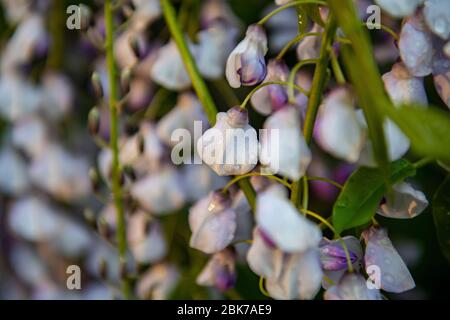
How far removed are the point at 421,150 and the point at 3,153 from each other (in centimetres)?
82

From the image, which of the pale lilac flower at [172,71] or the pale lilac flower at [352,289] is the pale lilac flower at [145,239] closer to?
the pale lilac flower at [172,71]

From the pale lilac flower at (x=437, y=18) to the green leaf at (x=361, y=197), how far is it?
0.30 ft

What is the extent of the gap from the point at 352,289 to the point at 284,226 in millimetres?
83

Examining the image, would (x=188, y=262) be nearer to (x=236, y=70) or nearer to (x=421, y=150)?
(x=236, y=70)

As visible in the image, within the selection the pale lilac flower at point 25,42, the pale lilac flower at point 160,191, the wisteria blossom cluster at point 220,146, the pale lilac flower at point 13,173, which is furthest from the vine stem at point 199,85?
the pale lilac flower at point 13,173

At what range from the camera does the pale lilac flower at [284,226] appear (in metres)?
0.52

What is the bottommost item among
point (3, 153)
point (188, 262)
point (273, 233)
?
point (188, 262)

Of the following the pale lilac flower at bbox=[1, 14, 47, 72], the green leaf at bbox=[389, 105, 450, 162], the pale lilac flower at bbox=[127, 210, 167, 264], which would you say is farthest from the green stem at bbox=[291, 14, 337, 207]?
the pale lilac flower at bbox=[1, 14, 47, 72]

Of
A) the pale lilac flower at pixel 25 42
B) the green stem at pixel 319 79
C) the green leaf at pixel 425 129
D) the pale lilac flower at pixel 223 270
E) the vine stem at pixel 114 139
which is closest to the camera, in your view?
the green leaf at pixel 425 129

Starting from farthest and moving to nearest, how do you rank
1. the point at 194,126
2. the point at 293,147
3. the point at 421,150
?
1. the point at 194,126
2. the point at 293,147
3. the point at 421,150

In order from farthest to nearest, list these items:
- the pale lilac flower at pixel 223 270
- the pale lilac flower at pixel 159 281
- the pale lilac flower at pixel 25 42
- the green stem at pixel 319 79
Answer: the pale lilac flower at pixel 25 42, the pale lilac flower at pixel 159 281, the pale lilac flower at pixel 223 270, the green stem at pixel 319 79

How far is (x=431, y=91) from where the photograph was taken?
3.11 feet

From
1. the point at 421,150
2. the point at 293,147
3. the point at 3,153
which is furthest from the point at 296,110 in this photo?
the point at 3,153

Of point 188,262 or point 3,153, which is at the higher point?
point 3,153
